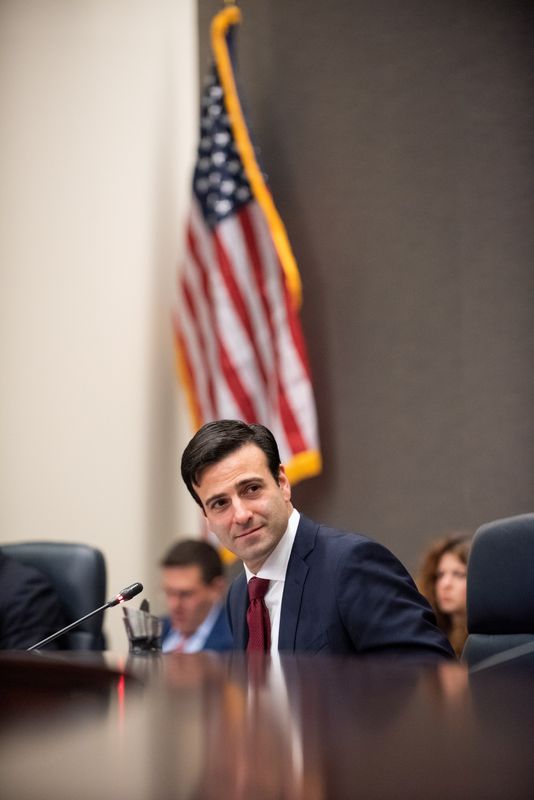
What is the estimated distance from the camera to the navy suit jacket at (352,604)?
6.79ft

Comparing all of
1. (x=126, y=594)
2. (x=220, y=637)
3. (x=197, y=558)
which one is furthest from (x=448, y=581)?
(x=126, y=594)

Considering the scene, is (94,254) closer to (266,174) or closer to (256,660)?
(266,174)

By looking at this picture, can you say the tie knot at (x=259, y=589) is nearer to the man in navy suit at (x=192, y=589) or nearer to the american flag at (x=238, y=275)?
the man in navy suit at (x=192, y=589)

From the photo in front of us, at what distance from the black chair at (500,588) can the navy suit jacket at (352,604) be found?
4.5 inches

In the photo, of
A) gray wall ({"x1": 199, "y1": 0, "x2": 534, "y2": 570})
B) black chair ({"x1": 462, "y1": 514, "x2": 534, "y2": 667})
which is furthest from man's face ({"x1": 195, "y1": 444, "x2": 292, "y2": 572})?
gray wall ({"x1": 199, "y1": 0, "x2": 534, "y2": 570})

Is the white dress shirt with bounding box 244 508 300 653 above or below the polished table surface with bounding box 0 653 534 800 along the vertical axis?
below

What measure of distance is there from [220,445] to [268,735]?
1770 millimetres

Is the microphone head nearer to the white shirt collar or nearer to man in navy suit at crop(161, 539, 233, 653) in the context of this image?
the white shirt collar

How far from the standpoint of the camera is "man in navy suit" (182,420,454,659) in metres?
2.10


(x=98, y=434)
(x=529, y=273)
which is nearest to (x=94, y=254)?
(x=98, y=434)

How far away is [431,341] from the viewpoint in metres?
4.08

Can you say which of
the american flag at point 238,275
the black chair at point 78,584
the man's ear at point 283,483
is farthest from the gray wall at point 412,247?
the man's ear at point 283,483

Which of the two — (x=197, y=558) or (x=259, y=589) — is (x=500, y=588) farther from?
(x=197, y=558)

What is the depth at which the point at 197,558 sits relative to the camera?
4.26 m
